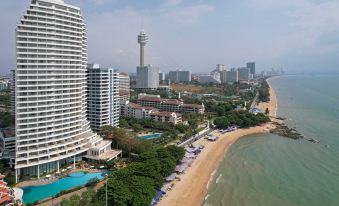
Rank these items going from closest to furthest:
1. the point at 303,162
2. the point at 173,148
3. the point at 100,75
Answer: the point at 173,148
the point at 303,162
the point at 100,75

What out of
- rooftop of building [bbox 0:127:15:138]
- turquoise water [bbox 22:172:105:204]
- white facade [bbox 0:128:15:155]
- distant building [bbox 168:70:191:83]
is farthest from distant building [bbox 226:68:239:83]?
white facade [bbox 0:128:15:155]

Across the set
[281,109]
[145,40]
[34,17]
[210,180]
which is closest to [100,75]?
[34,17]

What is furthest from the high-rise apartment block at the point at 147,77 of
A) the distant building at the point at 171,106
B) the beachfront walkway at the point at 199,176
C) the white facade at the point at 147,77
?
the beachfront walkway at the point at 199,176

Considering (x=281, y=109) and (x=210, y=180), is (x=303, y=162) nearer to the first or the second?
(x=210, y=180)

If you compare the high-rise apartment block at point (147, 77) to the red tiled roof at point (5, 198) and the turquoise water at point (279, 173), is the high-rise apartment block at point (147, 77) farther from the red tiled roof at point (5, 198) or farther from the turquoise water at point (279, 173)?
the red tiled roof at point (5, 198)

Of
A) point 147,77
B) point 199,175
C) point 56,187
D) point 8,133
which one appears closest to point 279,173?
point 199,175

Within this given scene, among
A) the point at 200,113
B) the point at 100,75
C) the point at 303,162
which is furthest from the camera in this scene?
the point at 200,113

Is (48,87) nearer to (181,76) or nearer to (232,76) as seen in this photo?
(181,76)
